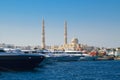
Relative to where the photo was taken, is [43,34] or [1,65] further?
[43,34]

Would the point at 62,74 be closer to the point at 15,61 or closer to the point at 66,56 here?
the point at 15,61

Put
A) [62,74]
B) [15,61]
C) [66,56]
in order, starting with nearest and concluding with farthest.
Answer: [62,74] < [15,61] < [66,56]

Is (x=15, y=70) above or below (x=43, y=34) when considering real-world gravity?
below

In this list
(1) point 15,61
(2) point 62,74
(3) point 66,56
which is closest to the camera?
(2) point 62,74

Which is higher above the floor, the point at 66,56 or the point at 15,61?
the point at 66,56

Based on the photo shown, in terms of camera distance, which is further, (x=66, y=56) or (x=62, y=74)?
(x=66, y=56)

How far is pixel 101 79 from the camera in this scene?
4169cm

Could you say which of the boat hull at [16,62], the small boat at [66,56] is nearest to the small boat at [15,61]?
the boat hull at [16,62]

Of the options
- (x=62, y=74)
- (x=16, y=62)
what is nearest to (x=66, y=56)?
(x=16, y=62)

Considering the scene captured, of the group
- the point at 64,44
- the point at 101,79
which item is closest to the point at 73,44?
the point at 64,44

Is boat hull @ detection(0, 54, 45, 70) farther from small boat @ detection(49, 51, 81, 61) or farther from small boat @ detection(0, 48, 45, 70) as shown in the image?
small boat @ detection(49, 51, 81, 61)

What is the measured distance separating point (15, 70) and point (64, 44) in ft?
422

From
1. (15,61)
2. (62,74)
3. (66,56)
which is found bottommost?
→ (62,74)

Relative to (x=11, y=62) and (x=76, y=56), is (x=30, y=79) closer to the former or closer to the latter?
(x=11, y=62)
